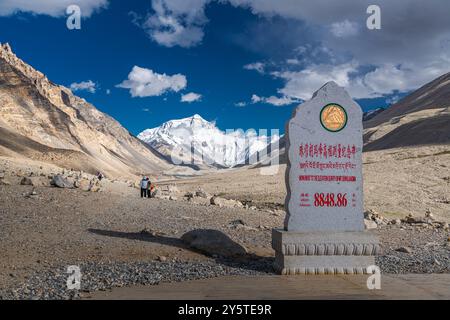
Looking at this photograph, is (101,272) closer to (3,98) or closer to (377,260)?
(377,260)

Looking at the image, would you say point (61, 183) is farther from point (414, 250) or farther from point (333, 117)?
point (414, 250)

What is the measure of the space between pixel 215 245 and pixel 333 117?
189 inches

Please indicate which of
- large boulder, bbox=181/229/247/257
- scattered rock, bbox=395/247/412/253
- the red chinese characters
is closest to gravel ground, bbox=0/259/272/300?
large boulder, bbox=181/229/247/257

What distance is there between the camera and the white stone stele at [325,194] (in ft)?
Answer: 37.3

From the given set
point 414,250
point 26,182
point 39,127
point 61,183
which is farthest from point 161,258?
point 39,127

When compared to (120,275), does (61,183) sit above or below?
above

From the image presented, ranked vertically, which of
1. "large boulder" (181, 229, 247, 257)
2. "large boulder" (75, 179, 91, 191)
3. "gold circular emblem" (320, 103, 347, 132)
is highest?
"gold circular emblem" (320, 103, 347, 132)

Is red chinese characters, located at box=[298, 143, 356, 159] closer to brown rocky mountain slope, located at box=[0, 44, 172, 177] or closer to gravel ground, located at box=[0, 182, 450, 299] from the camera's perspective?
gravel ground, located at box=[0, 182, 450, 299]

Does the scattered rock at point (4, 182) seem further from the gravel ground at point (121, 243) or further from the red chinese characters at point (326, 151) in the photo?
the red chinese characters at point (326, 151)

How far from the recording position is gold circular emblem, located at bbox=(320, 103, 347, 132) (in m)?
11.7

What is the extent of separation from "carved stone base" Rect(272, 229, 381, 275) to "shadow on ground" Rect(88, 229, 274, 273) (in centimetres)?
71

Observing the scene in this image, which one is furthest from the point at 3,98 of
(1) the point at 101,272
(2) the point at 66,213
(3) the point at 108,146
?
(1) the point at 101,272

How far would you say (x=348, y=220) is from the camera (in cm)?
1165

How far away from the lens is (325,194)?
1162 cm
